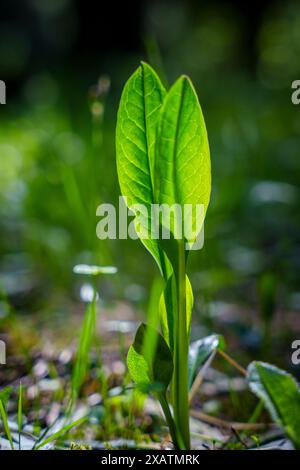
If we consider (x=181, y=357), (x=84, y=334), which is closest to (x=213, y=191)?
(x=84, y=334)

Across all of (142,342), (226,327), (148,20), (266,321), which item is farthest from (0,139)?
(148,20)

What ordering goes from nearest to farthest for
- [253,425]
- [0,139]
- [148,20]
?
[253,425]
[0,139]
[148,20]

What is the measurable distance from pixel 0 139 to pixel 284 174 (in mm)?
1596

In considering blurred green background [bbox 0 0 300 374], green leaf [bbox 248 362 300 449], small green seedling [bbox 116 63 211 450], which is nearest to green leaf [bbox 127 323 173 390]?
small green seedling [bbox 116 63 211 450]

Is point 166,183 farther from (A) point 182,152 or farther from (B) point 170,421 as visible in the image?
(B) point 170,421

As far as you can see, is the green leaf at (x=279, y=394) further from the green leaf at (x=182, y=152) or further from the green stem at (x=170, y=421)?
the green leaf at (x=182, y=152)

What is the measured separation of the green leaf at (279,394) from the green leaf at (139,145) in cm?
25

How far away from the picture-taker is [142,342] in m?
0.70

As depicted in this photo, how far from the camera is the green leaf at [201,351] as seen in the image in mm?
788

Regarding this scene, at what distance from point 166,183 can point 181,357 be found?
0.22 meters

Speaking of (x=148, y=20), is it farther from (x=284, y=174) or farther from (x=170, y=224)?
(x=170, y=224)

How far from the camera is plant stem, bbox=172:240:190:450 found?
27.5 inches

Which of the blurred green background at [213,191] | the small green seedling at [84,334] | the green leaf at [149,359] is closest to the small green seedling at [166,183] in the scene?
the green leaf at [149,359]

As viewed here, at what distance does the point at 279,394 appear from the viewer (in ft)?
2.44
